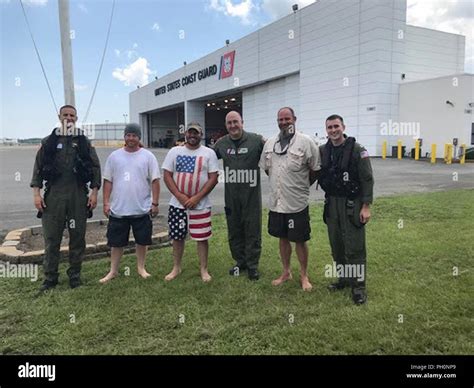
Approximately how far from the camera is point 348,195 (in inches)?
164

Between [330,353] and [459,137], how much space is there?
74.1ft

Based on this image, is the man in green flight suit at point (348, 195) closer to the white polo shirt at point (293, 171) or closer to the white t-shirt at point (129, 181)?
the white polo shirt at point (293, 171)

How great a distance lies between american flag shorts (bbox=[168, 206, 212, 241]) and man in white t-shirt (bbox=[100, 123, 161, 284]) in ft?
0.85

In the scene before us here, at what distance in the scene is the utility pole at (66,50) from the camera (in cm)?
591

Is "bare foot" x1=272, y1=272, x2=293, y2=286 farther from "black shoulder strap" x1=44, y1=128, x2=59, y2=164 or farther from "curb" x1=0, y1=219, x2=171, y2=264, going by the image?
"black shoulder strap" x1=44, y1=128, x2=59, y2=164

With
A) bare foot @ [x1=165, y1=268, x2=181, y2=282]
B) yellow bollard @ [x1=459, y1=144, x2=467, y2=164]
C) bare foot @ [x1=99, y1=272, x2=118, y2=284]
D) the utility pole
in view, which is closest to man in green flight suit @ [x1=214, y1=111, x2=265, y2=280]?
bare foot @ [x1=165, y1=268, x2=181, y2=282]

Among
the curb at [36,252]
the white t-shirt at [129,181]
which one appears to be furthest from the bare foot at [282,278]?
the curb at [36,252]

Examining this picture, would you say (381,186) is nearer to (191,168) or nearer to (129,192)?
(191,168)

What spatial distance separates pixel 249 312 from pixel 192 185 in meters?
1.64

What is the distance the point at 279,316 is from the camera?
3766 millimetres

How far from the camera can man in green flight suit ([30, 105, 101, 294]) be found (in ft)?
14.5

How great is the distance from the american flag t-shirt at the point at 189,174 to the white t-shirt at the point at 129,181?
13.2 inches
